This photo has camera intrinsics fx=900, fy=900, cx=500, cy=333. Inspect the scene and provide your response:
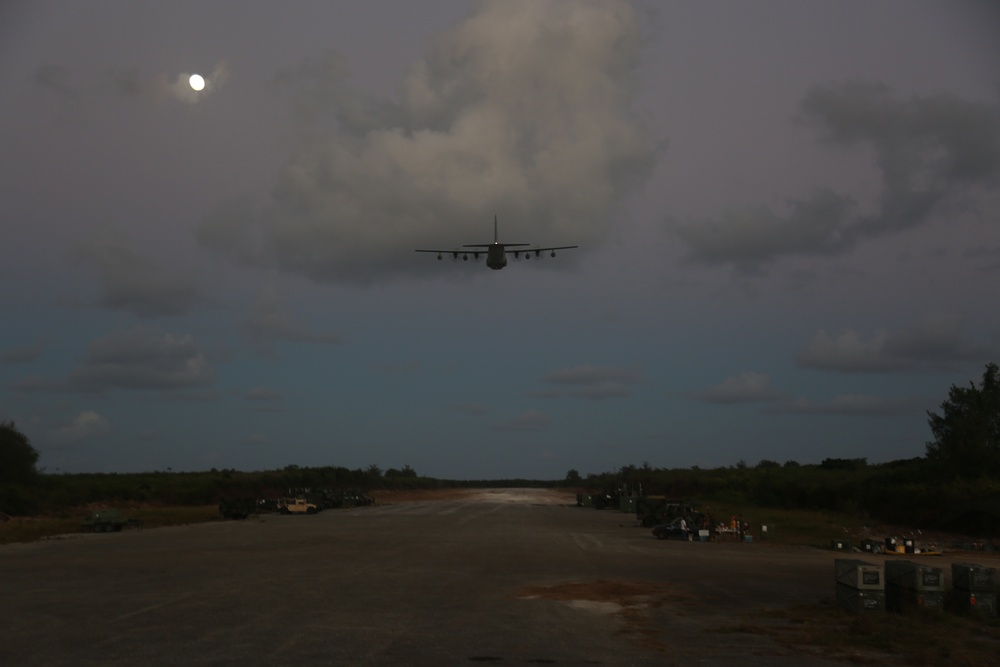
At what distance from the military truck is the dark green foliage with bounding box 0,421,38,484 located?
22.4 metres

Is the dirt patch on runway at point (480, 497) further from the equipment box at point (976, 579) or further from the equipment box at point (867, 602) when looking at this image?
the equipment box at point (867, 602)

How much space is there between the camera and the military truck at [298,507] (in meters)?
74.3

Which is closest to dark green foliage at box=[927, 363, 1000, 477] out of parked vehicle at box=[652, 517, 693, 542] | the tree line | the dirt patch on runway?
the tree line

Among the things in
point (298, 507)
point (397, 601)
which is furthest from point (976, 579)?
point (298, 507)

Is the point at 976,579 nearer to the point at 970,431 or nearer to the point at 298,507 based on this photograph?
the point at 970,431

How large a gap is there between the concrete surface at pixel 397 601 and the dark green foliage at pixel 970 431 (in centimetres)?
2918

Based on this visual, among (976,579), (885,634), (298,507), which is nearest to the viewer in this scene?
(885,634)

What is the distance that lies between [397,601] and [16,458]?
69.8 m

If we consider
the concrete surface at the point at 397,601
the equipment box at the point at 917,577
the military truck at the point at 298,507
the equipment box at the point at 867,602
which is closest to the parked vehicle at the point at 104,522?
the concrete surface at the point at 397,601

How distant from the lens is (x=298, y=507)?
245 ft

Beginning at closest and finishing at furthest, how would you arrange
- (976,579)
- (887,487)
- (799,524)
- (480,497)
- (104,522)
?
(976,579) → (104,522) → (799,524) → (887,487) → (480,497)

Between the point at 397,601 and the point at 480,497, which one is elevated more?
the point at 397,601

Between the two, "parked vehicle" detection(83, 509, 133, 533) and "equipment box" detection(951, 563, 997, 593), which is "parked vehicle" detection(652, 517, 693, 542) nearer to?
"equipment box" detection(951, 563, 997, 593)

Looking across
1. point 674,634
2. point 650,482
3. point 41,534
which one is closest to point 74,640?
point 674,634
